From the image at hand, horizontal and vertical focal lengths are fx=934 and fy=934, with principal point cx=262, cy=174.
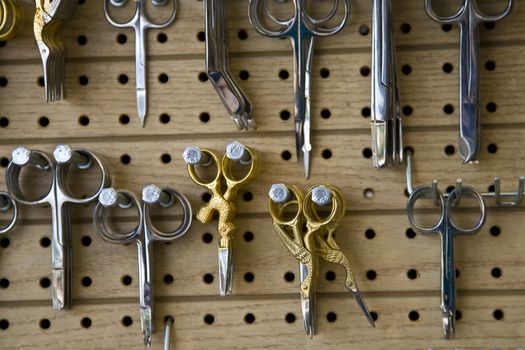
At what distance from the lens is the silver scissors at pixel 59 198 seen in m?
1.29

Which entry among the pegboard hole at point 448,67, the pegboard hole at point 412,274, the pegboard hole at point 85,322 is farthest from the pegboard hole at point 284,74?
the pegboard hole at point 85,322

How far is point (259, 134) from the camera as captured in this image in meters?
1.32

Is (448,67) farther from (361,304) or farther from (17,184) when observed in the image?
(17,184)

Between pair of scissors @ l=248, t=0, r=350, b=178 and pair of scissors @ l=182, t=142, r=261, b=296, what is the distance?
2.9 inches

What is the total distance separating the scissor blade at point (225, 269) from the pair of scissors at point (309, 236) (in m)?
0.08

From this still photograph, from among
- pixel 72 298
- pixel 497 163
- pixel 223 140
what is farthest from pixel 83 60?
pixel 497 163

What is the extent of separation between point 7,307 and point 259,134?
1.44 ft

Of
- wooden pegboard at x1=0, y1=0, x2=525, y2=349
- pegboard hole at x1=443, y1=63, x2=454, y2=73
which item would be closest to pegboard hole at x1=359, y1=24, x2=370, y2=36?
wooden pegboard at x1=0, y1=0, x2=525, y2=349

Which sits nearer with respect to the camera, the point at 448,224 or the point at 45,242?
the point at 448,224

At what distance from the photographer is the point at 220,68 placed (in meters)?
1.27

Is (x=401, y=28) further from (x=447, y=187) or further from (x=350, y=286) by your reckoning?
(x=350, y=286)

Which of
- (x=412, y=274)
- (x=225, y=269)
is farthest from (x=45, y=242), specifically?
(x=412, y=274)

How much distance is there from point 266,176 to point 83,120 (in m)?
0.28

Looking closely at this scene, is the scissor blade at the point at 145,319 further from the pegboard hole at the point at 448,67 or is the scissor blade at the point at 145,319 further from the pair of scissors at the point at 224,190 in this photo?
the pegboard hole at the point at 448,67
